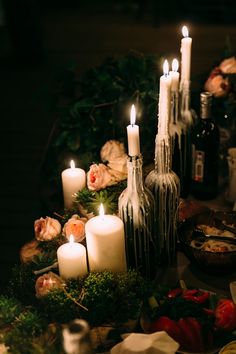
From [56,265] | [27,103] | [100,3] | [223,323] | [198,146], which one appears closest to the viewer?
[223,323]

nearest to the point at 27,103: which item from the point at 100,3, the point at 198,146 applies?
the point at 198,146

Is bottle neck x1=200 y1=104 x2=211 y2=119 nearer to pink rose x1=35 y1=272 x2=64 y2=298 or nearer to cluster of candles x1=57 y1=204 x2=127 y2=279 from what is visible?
cluster of candles x1=57 y1=204 x2=127 y2=279

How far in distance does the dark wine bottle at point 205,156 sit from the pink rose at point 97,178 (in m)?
0.30

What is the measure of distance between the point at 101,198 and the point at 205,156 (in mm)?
361

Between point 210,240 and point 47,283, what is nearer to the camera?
point 47,283

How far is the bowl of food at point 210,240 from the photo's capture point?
1.23m

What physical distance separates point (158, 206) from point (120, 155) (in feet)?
0.75

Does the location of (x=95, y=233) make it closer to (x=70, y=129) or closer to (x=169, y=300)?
(x=169, y=300)

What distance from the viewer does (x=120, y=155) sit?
1454mm

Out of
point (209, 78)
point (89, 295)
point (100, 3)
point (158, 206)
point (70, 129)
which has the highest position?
point (100, 3)

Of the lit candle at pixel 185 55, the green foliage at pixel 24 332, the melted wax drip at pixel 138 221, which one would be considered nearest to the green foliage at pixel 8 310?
the green foliage at pixel 24 332

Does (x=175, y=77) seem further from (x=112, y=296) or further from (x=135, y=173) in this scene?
(x=112, y=296)

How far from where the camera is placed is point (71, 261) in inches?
44.8

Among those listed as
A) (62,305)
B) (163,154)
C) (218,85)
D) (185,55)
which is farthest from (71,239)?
(218,85)
